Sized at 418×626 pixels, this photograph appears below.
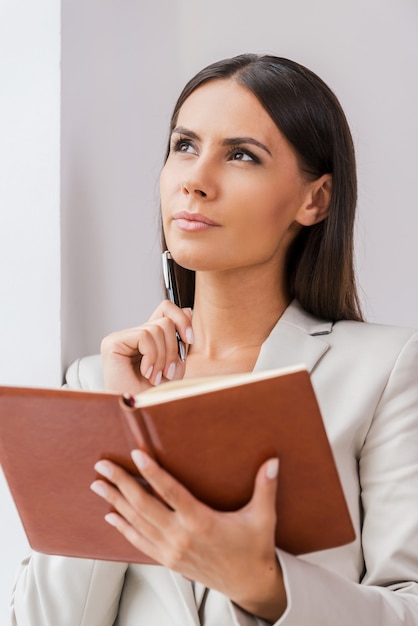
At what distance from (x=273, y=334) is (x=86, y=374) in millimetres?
386

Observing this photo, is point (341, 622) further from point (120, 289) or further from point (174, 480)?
point (120, 289)

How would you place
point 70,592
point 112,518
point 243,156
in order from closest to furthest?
point 112,518
point 70,592
point 243,156

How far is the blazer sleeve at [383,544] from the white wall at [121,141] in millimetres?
679

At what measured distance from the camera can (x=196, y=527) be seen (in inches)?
46.2

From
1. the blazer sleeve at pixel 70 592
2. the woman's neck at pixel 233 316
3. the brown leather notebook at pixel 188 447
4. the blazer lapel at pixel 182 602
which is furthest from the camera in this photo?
the woman's neck at pixel 233 316

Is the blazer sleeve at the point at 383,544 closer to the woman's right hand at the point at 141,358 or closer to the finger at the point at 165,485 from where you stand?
the finger at the point at 165,485

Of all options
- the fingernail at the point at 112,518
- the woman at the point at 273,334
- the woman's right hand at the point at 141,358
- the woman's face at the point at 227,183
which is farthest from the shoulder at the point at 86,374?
the fingernail at the point at 112,518

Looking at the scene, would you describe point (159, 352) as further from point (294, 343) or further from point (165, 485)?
point (165, 485)

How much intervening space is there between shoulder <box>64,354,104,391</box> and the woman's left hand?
68cm

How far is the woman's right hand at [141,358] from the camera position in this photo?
1.77 m

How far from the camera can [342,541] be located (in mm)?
1261

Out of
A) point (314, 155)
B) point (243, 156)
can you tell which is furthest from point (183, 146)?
point (314, 155)

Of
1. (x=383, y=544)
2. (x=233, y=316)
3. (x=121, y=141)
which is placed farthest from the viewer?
(x=121, y=141)

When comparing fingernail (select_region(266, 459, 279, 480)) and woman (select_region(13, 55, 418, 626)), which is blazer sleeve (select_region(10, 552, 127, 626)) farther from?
fingernail (select_region(266, 459, 279, 480))
